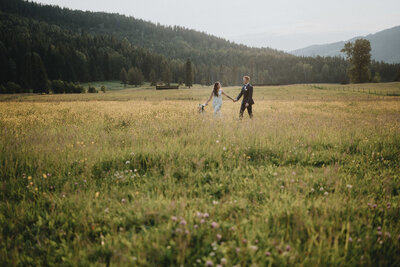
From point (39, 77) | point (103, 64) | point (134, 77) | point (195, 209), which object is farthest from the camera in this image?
point (103, 64)

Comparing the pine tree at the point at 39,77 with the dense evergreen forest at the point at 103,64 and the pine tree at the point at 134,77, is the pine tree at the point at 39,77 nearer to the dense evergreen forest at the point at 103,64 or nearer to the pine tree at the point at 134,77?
the dense evergreen forest at the point at 103,64

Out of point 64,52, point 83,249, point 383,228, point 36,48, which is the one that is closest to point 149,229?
point 83,249

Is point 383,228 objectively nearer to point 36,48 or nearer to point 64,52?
point 64,52

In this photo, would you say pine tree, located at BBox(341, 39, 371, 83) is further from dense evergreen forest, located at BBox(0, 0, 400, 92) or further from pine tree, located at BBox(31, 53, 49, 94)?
pine tree, located at BBox(31, 53, 49, 94)

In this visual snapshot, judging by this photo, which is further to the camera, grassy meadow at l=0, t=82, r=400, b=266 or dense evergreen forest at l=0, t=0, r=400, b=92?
dense evergreen forest at l=0, t=0, r=400, b=92

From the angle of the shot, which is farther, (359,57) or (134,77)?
(134,77)

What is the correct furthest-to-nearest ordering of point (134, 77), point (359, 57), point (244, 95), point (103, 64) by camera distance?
point (103, 64)
point (134, 77)
point (359, 57)
point (244, 95)

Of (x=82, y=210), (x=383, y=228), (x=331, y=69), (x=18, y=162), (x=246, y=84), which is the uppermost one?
(x=331, y=69)

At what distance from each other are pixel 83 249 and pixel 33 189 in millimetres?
2022

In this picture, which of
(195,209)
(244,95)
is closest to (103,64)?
(244,95)

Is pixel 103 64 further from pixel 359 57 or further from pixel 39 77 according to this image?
pixel 359 57

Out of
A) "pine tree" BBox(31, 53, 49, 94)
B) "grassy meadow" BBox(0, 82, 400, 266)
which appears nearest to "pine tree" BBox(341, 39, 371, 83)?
"grassy meadow" BBox(0, 82, 400, 266)

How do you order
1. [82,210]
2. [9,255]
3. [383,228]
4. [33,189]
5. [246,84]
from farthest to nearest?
[246,84]
[33,189]
[82,210]
[383,228]
[9,255]

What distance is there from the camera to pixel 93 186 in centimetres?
393
